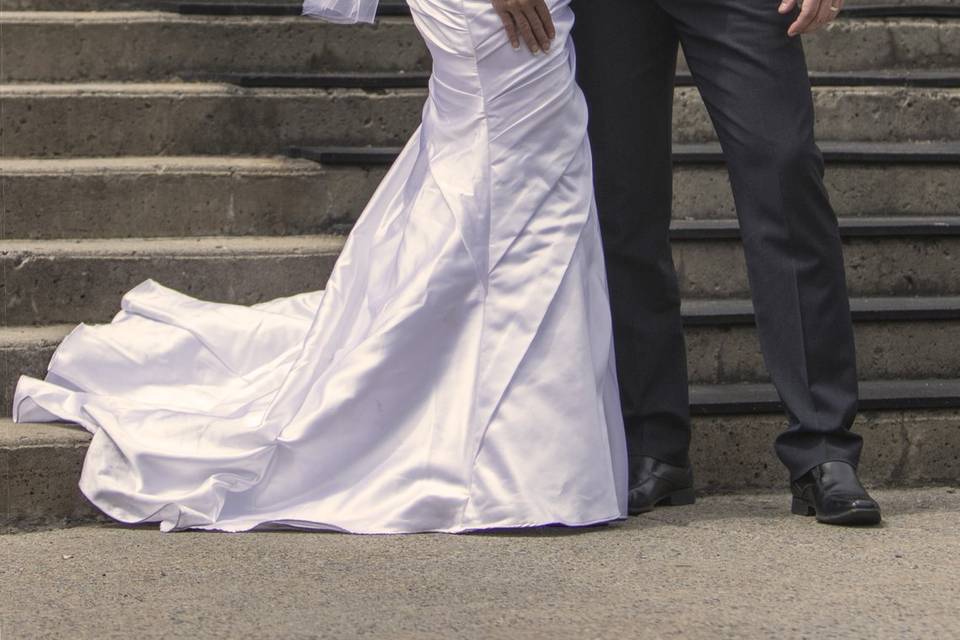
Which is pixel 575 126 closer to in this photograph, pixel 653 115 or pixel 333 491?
pixel 653 115

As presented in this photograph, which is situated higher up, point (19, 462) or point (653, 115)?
point (653, 115)

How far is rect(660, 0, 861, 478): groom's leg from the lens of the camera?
298cm

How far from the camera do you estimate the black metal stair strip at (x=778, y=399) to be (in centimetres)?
348

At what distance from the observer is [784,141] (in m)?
2.97

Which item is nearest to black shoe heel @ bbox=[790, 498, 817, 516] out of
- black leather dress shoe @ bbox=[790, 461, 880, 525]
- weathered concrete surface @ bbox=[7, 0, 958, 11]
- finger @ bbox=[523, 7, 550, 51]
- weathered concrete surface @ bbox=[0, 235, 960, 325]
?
black leather dress shoe @ bbox=[790, 461, 880, 525]

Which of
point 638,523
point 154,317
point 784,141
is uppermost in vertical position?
point 784,141

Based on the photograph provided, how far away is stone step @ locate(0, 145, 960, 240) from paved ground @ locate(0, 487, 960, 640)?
1.16 meters

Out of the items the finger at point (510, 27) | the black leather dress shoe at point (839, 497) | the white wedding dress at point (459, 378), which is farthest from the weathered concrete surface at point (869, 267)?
the finger at point (510, 27)

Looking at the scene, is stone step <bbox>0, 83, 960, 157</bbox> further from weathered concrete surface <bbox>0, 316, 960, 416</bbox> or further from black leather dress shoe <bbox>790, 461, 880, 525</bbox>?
black leather dress shoe <bbox>790, 461, 880, 525</bbox>

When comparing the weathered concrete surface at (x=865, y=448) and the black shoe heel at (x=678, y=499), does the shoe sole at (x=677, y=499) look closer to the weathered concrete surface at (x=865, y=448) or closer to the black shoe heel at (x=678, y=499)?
the black shoe heel at (x=678, y=499)

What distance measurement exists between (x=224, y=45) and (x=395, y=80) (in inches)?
23.7

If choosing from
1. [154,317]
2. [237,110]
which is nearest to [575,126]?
[154,317]

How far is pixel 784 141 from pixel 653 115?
1.25 feet

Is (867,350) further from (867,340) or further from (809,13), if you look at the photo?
(809,13)
